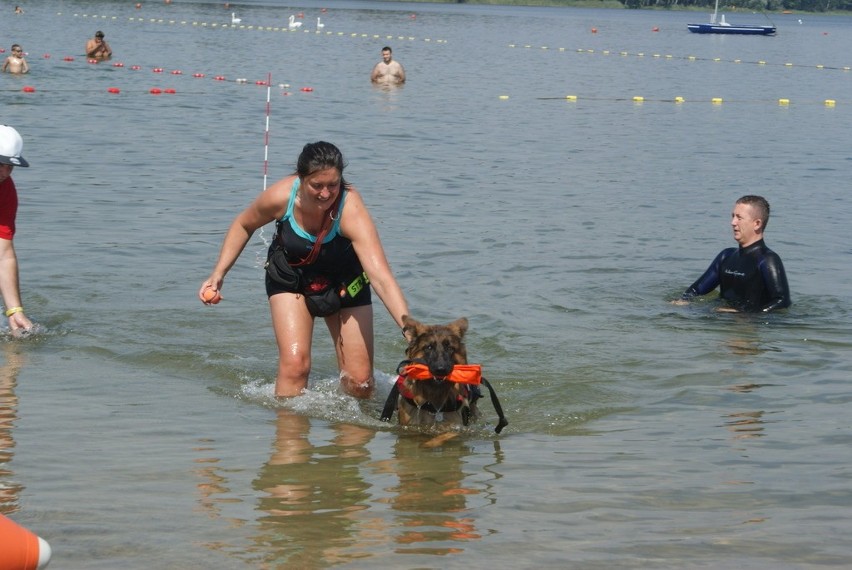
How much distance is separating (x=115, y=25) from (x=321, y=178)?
50995 millimetres

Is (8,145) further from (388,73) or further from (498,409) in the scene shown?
(388,73)

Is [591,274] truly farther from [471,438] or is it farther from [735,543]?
[735,543]

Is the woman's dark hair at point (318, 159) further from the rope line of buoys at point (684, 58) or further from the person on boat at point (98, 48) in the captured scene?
the rope line of buoys at point (684, 58)

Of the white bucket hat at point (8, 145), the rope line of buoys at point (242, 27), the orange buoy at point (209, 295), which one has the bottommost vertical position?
the orange buoy at point (209, 295)

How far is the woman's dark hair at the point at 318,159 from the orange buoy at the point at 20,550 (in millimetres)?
3192

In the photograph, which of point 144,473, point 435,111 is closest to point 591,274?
point 144,473

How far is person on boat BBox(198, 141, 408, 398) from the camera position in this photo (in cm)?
660

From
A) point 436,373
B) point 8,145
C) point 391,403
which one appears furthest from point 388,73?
point 436,373

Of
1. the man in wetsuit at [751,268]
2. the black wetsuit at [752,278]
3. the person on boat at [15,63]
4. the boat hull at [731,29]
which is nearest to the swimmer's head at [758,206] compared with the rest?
the man in wetsuit at [751,268]

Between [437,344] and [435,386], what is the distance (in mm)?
424

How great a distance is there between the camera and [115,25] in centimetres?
5441

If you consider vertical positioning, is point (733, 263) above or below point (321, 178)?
below

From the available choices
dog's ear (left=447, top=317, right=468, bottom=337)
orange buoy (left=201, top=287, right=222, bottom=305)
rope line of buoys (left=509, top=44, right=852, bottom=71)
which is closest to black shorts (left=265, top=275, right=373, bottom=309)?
orange buoy (left=201, top=287, right=222, bottom=305)

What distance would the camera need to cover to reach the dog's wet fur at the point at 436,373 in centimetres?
650
